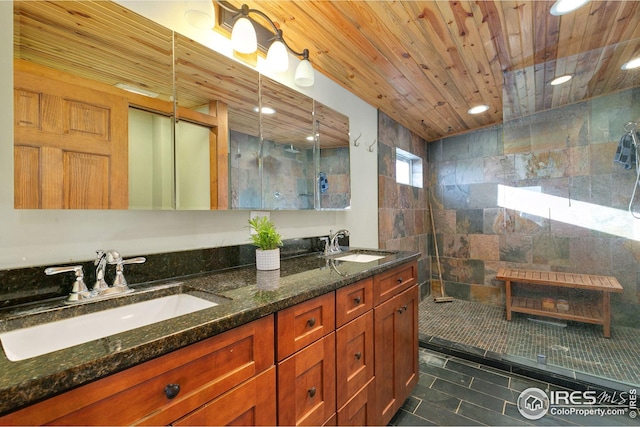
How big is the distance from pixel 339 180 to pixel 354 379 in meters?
1.34

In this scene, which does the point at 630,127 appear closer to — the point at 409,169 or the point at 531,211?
the point at 531,211

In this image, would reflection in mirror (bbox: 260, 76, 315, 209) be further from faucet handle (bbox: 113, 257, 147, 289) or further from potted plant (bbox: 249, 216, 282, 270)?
faucet handle (bbox: 113, 257, 147, 289)

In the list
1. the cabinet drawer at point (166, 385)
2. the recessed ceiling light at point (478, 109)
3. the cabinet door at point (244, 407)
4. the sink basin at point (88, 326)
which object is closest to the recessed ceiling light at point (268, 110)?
the sink basin at point (88, 326)

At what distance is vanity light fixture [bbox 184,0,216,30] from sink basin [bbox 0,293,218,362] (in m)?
1.14

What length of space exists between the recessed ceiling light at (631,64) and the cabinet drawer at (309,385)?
10.1 feet

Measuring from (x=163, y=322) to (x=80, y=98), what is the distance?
807mm

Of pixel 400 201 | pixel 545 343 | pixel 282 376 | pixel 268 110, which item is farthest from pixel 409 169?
pixel 282 376

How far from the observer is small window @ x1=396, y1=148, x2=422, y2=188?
3395mm

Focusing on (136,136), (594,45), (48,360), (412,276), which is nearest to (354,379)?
(412,276)

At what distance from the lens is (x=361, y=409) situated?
1.28m

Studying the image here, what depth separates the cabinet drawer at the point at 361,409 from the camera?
46.2 inches

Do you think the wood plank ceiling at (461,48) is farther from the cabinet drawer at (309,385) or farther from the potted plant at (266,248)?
the cabinet drawer at (309,385)

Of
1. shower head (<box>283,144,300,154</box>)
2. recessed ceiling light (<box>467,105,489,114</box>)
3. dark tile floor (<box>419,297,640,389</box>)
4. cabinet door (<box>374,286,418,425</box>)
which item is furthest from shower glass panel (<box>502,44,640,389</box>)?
shower head (<box>283,144,300,154</box>)

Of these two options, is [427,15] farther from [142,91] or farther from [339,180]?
[142,91]
